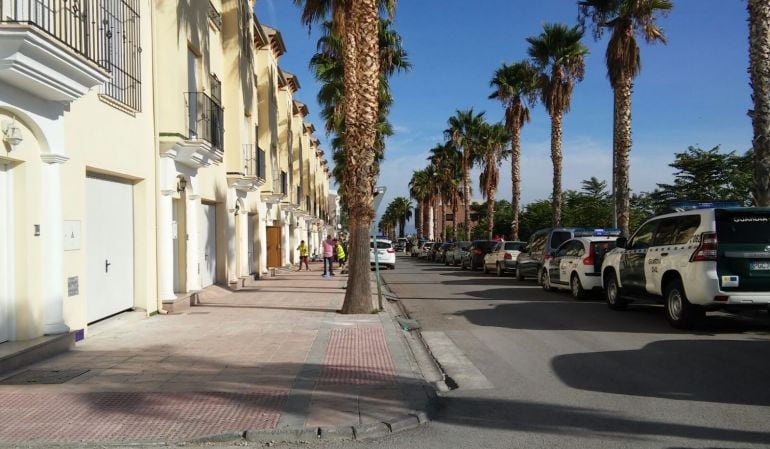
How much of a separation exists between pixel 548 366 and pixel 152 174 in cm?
849

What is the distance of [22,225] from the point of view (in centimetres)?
852

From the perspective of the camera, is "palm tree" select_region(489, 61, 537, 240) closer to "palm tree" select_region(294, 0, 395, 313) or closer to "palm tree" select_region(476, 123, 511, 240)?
"palm tree" select_region(476, 123, 511, 240)

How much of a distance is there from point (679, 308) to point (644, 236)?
211cm

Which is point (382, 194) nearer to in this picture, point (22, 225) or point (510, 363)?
point (510, 363)

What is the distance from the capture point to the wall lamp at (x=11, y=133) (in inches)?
313

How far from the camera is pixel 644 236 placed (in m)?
12.7

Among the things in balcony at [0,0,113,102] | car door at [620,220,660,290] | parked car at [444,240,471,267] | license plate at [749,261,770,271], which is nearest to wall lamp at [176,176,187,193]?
balcony at [0,0,113,102]

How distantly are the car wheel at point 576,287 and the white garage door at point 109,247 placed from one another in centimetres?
1036

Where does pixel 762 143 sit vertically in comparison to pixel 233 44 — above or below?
below

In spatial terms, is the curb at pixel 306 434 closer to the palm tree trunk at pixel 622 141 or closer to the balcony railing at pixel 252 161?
the balcony railing at pixel 252 161

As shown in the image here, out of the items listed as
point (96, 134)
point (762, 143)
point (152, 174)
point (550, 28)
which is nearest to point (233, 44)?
point (152, 174)

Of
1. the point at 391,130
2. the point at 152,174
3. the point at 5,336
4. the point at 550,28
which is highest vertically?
the point at 550,28

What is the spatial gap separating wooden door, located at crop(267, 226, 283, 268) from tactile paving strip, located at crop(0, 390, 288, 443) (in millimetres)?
19795

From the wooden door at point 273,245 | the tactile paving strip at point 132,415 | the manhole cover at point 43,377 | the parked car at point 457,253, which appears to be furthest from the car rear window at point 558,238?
the manhole cover at point 43,377
